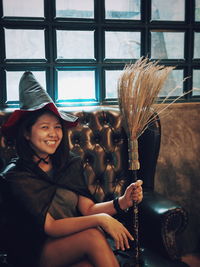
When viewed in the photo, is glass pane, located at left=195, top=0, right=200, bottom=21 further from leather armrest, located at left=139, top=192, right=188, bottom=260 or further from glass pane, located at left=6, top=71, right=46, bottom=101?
leather armrest, located at left=139, top=192, right=188, bottom=260

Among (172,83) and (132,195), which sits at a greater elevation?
(172,83)

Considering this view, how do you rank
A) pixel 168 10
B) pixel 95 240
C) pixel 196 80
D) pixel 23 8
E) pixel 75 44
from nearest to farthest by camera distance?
pixel 95 240 → pixel 23 8 → pixel 75 44 → pixel 168 10 → pixel 196 80

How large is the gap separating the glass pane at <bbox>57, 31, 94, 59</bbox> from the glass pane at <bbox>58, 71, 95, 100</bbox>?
0.13m

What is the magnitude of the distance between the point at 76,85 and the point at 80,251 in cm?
142

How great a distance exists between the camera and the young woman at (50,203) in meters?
1.46

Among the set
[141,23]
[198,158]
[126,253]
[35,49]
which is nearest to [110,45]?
[141,23]

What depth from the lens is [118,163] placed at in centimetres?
212

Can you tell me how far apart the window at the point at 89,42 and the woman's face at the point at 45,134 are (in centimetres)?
87

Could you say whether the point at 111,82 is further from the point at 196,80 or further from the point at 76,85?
the point at 196,80

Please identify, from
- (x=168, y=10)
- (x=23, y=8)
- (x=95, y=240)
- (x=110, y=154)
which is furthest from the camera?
(x=168, y=10)

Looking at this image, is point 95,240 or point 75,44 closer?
point 95,240

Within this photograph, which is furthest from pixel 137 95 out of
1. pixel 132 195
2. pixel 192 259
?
pixel 192 259

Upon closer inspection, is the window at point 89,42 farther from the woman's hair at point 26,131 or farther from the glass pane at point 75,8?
the woman's hair at point 26,131

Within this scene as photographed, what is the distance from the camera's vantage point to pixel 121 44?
260 centimetres
